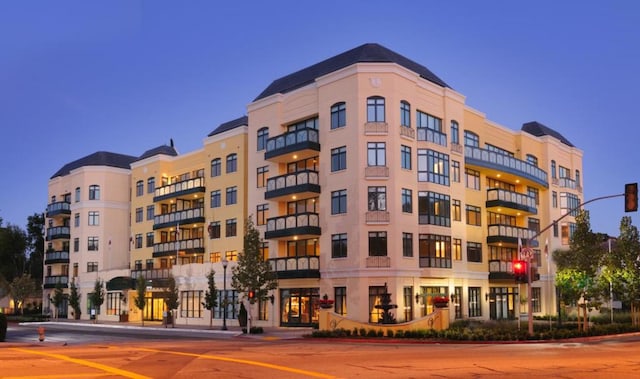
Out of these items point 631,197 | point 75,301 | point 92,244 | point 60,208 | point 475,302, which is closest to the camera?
point 631,197

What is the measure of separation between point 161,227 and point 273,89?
19074 mm

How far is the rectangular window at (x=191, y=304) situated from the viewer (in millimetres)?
57469

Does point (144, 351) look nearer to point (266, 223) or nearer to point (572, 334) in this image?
point (572, 334)

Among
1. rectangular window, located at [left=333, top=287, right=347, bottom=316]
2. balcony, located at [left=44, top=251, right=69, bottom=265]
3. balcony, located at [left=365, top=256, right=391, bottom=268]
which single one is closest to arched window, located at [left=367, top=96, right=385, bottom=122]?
balcony, located at [left=365, top=256, right=391, bottom=268]

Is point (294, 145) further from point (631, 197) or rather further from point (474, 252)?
point (631, 197)

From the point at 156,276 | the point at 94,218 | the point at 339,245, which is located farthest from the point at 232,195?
the point at 94,218

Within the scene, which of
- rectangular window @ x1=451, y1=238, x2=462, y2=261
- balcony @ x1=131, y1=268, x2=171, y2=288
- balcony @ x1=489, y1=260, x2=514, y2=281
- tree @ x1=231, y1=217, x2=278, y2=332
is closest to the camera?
tree @ x1=231, y1=217, x2=278, y2=332

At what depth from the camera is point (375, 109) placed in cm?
4650

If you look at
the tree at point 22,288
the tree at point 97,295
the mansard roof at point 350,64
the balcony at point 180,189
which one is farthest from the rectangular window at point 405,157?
the tree at point 22,288

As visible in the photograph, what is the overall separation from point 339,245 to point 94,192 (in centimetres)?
4107

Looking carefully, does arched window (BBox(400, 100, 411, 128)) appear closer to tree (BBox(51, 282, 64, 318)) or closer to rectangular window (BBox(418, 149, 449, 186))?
rectangular window (BBox(418, 149, 449, 186))

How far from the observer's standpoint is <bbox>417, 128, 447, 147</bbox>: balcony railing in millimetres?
48406

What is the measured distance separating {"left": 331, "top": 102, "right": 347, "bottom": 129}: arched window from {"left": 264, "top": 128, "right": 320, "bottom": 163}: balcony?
1806 millimetres

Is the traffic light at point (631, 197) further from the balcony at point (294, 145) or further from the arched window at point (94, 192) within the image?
the arched window at point (94, 192)
